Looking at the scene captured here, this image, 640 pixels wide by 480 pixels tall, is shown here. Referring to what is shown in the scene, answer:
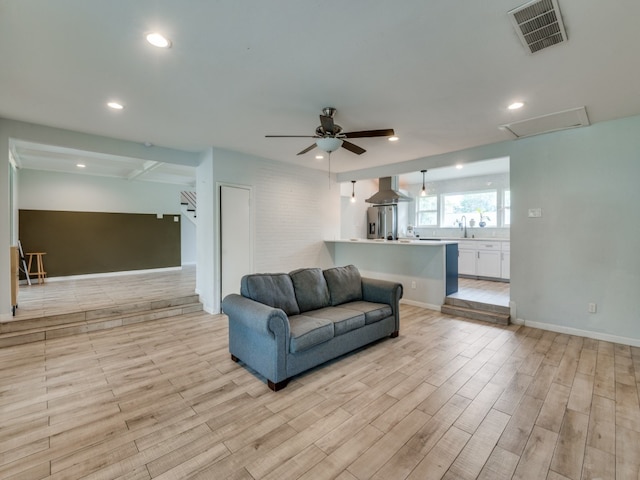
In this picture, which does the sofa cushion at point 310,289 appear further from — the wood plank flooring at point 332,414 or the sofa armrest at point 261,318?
the wood plank flooring at point 332,414

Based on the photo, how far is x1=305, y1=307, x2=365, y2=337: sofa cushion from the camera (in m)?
3.04

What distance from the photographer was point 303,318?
10.1 ft

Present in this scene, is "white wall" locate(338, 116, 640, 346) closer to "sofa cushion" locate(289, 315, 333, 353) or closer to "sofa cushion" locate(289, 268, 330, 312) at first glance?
"sofa cushion" locate(289, 268, 330, 312)

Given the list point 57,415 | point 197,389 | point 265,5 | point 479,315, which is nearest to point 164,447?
point 197,389

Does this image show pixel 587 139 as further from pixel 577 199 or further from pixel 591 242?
pixel 591 242

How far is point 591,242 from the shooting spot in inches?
148

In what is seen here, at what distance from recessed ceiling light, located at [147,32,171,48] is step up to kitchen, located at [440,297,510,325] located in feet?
16.7

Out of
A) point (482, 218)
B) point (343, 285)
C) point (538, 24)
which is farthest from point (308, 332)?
point (482, 218)

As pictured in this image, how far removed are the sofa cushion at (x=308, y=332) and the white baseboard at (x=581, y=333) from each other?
10.7 feet

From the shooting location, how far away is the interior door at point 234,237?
4961mm

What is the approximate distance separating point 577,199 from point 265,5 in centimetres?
446

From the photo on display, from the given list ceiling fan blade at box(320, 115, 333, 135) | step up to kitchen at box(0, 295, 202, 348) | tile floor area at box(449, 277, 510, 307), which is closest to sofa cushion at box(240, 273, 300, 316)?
ceiling fan blade at box(320, 115, 333, 135)

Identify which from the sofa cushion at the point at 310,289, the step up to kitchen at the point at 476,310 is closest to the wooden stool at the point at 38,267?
the sofa cushion at the point at 310,289

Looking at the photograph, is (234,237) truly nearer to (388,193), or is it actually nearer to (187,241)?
(388,193)
